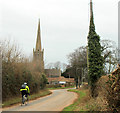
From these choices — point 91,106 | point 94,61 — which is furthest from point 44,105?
point 91,106

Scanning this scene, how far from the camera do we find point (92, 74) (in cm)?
1444

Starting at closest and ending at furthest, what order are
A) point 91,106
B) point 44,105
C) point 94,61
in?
point 91,106 < point 94,61 < point 44,105

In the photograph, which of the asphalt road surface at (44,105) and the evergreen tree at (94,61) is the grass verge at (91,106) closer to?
the asphalt road surface at (44,105)

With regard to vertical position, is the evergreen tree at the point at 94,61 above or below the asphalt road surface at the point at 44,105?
above

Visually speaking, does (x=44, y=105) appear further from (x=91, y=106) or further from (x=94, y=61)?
(x=91, y=106)

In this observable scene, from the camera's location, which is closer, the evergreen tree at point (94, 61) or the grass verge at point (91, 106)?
the grass verge at point (91, 106)

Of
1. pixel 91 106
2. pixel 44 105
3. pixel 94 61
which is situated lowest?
pixel 44 105

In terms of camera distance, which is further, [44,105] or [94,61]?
[44,105]

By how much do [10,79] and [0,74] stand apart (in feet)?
8.73

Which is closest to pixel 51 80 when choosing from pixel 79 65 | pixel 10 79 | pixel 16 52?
pixel 79 65

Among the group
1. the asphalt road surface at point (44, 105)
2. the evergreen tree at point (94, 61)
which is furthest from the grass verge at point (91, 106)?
the evergreen tree at point (94, 61)

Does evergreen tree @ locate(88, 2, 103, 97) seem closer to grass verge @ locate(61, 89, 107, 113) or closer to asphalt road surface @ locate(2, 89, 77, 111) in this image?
grass verge @ locate(61, 89, 107, 113)

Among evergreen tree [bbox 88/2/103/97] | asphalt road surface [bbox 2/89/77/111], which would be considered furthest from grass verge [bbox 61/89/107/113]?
evergreen tree [bbox 88/2/103/97]

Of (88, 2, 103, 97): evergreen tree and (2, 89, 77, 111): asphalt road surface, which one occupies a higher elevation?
(88, 2, 103, 97): evergreen tree
